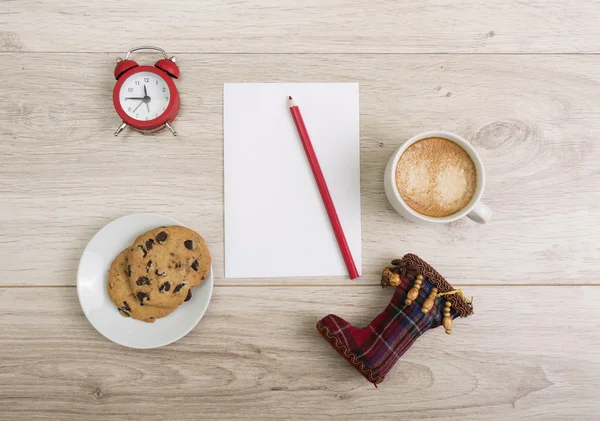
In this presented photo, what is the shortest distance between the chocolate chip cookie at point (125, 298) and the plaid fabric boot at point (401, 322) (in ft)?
0.75

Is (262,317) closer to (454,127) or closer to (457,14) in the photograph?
(454,127)

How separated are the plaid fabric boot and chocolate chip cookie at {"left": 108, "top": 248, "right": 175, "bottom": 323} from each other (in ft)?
0.75

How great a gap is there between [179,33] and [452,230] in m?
0.51

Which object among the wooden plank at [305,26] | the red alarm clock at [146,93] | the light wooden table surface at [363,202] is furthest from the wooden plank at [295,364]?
the wooden plank at [305,26]

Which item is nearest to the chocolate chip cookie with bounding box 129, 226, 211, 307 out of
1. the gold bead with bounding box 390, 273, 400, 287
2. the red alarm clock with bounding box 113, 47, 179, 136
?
the red alarm clock with bounding box 113, 47, 179, 136

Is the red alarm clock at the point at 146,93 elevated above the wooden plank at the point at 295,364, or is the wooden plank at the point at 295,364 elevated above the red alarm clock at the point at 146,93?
the red alarm clock at the point at 146,93

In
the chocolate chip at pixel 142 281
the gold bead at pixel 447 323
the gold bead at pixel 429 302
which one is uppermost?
the chocolate chip at pixel 142 281

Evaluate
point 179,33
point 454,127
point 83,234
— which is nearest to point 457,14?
point 454,127

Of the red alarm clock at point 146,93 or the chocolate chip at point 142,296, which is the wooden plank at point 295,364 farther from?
the red alarm clock at point 146,93

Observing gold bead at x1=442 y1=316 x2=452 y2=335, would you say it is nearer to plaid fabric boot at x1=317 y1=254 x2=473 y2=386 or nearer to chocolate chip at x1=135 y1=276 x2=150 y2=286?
plaid fabric boot at x1=317 y1=254 x2=473 y2=386

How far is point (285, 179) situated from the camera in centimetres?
73

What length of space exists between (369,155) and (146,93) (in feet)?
1.11

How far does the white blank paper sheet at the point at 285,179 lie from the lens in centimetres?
72

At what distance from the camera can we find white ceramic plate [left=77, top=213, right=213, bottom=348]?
0.67 metres
